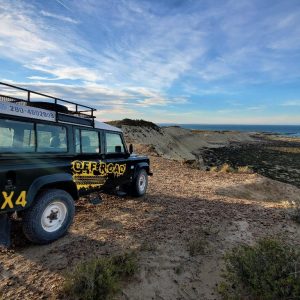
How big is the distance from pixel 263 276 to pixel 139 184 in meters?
5.89

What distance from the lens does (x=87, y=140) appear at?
7.27 metres

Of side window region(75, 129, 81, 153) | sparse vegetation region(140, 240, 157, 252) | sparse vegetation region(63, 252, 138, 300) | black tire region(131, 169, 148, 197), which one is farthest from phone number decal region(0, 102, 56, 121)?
black tire region(131, 169, 148, 197)

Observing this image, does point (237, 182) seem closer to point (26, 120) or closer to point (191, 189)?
point (191, 189)

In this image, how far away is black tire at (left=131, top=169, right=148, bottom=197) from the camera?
9.76 metres

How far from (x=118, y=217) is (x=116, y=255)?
7.93 ft

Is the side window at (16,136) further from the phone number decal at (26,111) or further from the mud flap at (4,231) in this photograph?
the mud flap at (4,231)

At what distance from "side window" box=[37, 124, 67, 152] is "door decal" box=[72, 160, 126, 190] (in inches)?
20.2

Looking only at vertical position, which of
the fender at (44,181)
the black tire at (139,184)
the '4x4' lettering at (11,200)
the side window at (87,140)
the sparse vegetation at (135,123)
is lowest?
the black tire at (139,184)

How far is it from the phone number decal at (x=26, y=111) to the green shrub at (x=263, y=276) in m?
4.47

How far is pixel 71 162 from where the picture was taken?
21.4 feet

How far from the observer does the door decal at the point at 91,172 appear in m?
6.68

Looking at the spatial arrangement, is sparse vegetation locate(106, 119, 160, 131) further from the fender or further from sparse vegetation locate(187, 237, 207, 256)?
sparse vegetation locate(187, 237, 207, 256)

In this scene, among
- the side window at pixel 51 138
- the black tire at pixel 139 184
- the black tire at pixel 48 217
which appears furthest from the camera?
the black tire at pixel 139 184

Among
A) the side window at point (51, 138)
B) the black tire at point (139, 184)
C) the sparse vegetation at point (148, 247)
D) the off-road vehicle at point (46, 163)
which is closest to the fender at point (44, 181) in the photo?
the off-road vehicle at point (46, 163)
